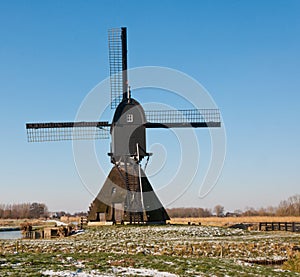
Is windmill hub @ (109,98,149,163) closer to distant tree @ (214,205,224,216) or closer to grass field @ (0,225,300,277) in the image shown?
grass field @ (0,225,300,277)

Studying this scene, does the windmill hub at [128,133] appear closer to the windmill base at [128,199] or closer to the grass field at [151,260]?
the windmill base at [128,199]

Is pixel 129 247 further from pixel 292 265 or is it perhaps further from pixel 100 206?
pixel 100 206

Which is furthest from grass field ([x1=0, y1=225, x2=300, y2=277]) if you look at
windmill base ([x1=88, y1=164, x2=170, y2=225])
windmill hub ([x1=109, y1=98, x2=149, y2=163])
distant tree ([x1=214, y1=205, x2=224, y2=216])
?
distant tree ([x1=214, y1=205, x2=224, y2=216])

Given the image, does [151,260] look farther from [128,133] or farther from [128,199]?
[128,133]

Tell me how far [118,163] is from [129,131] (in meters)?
2.94

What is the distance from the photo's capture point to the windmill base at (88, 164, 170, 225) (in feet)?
135

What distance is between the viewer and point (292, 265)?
1825 cm

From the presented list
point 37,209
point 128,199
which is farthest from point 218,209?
point 128,199

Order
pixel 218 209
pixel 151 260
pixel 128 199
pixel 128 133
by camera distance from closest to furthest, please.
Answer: pixel 151 260 → pixel 128 199 → pixel 128 133 → pixel 218 209

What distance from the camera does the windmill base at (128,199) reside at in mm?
41219

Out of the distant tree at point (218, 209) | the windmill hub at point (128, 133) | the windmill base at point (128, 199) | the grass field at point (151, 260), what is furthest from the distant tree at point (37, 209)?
the grass field at point (151, 260)

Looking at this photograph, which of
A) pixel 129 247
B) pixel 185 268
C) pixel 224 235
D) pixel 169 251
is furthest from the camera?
pixel 224 235

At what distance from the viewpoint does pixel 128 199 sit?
41.3 m

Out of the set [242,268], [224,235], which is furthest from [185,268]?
[224,235]
